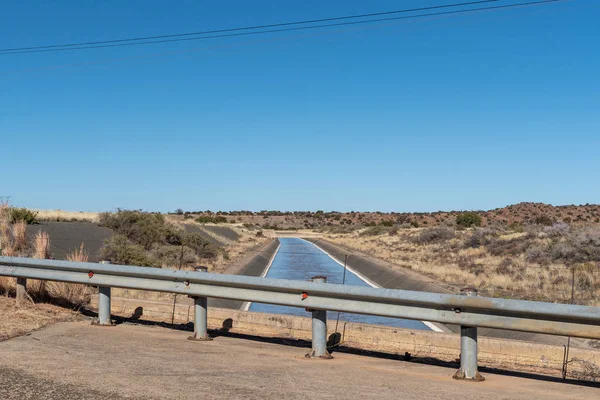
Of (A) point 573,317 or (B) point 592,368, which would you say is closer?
(A) point 573,317

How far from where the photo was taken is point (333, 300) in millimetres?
8305

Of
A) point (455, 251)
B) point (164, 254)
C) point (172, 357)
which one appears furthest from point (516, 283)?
point (455, 251)

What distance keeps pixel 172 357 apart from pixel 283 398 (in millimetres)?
2252

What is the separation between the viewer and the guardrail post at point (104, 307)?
33.6ft

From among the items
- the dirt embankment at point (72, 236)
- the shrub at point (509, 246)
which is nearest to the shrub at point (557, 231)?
the shrub at point (509, 246)

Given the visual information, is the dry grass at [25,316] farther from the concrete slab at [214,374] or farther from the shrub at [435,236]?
the shrub at [435,236]

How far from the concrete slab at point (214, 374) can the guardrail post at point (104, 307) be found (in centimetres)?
108

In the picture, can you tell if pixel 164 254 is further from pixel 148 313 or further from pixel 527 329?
pixel 527 329

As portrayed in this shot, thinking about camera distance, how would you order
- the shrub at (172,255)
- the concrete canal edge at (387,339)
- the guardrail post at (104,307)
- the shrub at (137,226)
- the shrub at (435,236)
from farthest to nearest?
the shrub at (435,236)
the shrub at (137,226)
the shrub at (172,255)
the guardrail post at (104,307)
the concrete canal edge at (387,339)

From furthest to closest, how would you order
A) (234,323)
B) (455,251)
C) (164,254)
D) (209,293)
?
(455,251) → (164,254) → (234,323) → (209,293)

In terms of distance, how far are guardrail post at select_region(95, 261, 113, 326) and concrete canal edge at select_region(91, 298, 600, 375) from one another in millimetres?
1058

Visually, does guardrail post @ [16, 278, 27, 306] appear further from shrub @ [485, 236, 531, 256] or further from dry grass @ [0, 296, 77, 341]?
shrub @ [485, 236, 531, 256]

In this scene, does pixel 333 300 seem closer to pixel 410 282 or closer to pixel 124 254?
pixel 124 254

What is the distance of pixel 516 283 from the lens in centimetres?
2591
